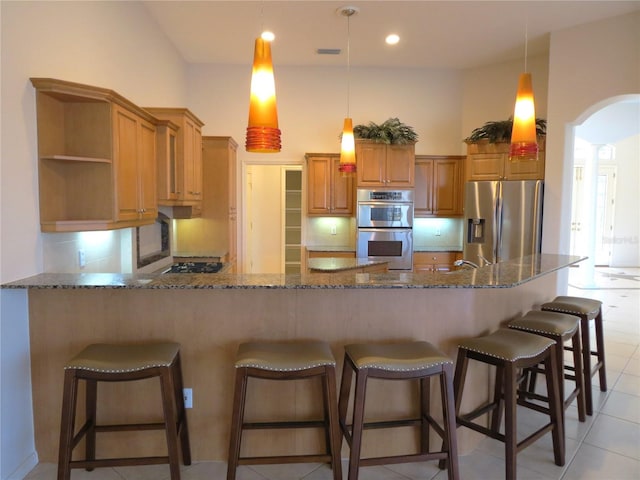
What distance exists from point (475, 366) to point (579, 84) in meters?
3.69

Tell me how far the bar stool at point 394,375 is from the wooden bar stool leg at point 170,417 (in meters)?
0.81

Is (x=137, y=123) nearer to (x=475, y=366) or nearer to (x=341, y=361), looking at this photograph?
(x=341, y=361)

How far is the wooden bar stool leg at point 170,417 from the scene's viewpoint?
1.96 meters

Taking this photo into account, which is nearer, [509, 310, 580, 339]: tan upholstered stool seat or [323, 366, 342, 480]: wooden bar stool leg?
[323, 366, 342, 480]: wooden bar stool leg

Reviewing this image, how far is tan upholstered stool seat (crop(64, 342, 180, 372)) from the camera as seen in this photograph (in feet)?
6.29

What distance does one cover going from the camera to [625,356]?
4.09 meters

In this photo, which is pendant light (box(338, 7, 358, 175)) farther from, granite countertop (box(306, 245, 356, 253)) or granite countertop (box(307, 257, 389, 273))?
granite countertop (box(306, 245, 356, 253))

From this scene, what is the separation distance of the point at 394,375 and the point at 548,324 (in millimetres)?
1273

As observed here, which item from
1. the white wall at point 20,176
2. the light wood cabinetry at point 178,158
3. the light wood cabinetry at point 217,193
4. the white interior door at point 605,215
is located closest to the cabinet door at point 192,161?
the light wood cabinetry at point 178,158

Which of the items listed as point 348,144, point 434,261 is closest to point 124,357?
point 348,144

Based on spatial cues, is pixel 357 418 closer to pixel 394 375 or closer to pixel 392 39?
pixel 394 375

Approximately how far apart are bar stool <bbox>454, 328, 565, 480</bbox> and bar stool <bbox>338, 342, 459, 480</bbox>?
0.26 meters

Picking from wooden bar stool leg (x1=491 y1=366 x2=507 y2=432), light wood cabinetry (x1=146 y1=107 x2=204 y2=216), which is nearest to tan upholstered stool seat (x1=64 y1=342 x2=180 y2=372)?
light wood cabinetry (x1=146 y1=107 x2=204 y2=216)

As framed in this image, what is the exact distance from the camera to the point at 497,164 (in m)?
5.28
